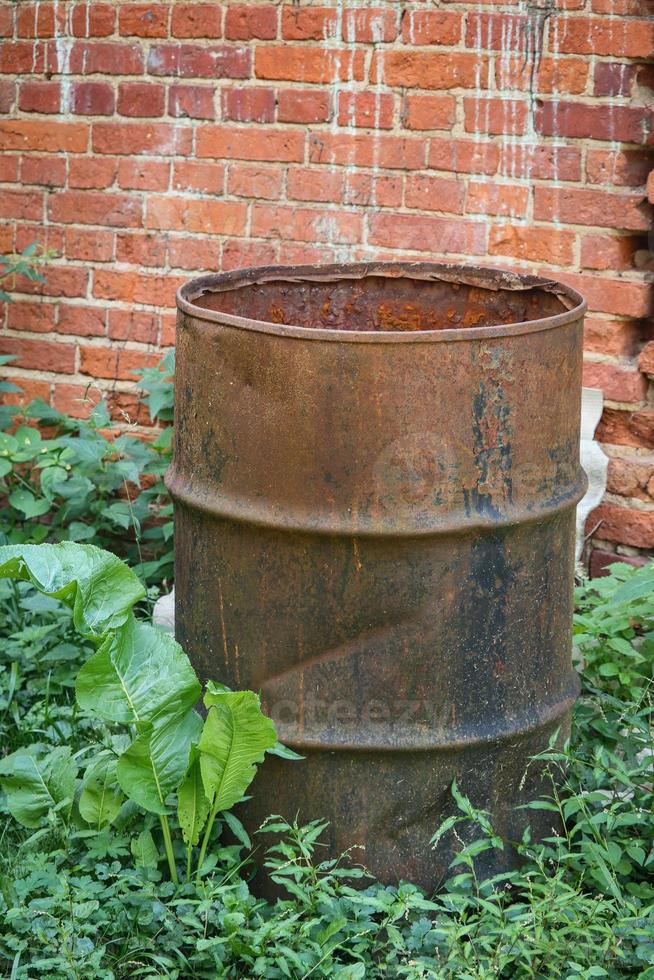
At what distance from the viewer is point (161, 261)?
345 cm

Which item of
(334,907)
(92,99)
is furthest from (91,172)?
(334,907)

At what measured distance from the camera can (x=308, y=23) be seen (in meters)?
3.15

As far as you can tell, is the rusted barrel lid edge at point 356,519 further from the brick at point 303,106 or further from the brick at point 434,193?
the brick at point 303,106

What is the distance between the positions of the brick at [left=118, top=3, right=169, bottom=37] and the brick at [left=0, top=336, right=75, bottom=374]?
37.1 inches

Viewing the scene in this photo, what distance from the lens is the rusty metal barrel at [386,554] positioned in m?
1.88

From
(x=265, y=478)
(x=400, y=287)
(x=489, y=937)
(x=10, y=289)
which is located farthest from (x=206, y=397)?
(x=10, y=289)

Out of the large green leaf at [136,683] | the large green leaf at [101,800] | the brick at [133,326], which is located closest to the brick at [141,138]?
the brick at [133,326]

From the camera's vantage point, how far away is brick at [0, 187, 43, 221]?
11.6 ft

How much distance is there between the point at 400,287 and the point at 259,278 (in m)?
0.30

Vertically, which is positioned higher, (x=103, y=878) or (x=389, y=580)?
(x=389, y=580)

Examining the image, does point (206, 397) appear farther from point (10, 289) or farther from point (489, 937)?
point (10, 289)

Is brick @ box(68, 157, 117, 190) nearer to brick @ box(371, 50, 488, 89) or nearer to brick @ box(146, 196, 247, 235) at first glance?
brick @ box(146, 196, 247, 235)

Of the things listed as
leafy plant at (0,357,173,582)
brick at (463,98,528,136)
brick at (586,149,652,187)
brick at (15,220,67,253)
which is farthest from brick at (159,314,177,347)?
brick at (586,149,652,187)

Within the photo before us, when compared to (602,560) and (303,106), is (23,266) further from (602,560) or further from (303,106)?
(602,560)
